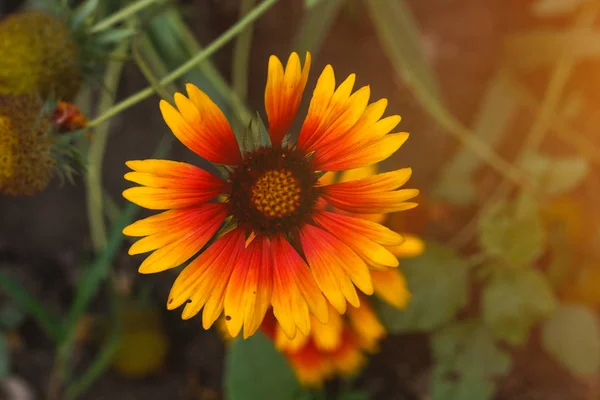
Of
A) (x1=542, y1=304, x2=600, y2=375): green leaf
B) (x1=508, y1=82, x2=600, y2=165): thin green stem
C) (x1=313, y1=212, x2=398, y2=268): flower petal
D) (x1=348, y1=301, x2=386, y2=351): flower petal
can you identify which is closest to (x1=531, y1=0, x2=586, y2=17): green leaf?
(x1=508, y1=82, x2=600, y2=165): thin green stem

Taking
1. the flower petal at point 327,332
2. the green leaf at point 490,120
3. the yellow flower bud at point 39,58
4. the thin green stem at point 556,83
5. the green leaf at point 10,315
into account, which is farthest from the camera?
the green leaf at point 10,315

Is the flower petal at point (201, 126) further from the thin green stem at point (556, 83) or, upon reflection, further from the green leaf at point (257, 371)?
the thin green stem at point (556, 83)

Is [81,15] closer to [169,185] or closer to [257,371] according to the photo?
[169,185]

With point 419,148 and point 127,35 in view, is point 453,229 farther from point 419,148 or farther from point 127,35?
point 127,35

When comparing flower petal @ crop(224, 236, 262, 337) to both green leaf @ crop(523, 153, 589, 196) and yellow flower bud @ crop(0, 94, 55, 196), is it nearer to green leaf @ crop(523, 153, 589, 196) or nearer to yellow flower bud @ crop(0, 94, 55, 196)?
yellow flower bud @ crop(0, 94, 55, 196)

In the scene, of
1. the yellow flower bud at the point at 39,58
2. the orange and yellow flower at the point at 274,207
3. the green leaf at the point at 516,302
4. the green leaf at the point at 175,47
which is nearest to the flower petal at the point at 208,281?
the orange and yellow flower at the point at 274,207

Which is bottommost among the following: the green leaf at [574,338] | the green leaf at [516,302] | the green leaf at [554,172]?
the green leaf at [574,338]
